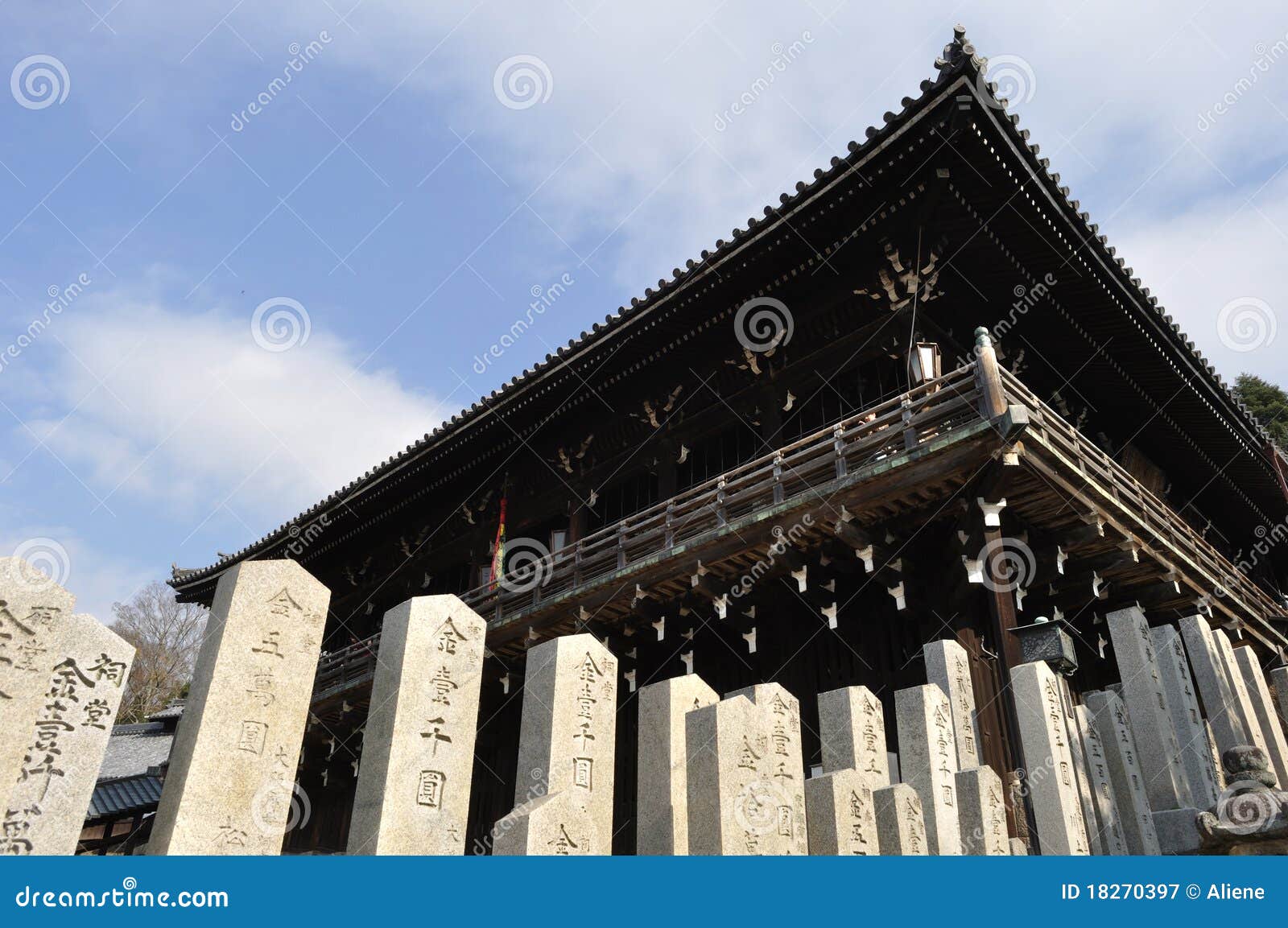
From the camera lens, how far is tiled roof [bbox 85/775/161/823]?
1822cm

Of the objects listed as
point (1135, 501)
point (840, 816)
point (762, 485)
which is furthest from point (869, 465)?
point (840, 816)

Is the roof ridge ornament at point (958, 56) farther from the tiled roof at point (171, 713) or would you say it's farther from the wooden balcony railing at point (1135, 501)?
the tiled roof at point (171, 713)

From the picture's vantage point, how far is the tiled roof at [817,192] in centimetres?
970

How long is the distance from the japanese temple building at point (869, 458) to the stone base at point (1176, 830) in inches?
63.5

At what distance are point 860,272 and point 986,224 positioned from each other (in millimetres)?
1644

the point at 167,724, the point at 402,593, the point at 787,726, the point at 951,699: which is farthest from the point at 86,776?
the point at 167,724

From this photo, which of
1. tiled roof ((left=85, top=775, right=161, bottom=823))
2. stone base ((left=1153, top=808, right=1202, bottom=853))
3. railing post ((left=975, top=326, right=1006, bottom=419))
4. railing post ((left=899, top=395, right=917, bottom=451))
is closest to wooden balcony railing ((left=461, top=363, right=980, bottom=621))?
railing post ((left=899, top=395, right=917, bottom=451))

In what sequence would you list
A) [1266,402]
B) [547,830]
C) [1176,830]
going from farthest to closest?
[1266,402] → [1176,830] → [547,830]

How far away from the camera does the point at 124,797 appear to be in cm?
1886

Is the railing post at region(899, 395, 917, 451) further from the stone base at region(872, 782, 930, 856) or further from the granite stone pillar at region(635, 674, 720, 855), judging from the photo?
the granite stone pillar at region(635, 674, 720, 855)

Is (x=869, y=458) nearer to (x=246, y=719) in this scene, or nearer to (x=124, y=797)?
(x=246, y=719)

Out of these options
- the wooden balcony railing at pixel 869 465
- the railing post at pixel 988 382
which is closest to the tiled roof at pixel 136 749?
the wooden balcony railing at pixel 869 465

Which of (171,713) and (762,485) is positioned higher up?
(171,713)

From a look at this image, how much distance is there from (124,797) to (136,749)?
474cm
